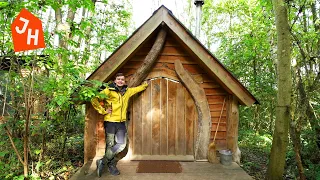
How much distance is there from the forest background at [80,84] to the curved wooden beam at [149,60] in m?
0.97

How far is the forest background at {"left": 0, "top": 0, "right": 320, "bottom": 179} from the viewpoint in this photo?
3193 millimetres

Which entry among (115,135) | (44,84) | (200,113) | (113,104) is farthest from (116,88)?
(200,113)

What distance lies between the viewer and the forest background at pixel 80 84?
126 inches

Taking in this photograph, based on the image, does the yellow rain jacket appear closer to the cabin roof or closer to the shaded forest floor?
the cabin roof

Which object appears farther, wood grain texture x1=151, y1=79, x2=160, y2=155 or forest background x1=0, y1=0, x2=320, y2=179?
wood grain texture x1=151, y1=79, x2=160, y2=155

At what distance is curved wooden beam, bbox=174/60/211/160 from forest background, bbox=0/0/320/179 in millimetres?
1692

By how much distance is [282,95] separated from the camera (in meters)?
3.86

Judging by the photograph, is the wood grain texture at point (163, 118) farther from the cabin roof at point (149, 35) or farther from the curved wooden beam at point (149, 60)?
the cabin roof at point (149, 35)

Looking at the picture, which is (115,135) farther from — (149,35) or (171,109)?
(149,35)

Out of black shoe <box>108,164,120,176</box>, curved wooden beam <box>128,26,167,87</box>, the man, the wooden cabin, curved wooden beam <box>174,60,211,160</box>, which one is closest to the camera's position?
black shoe <box>108,164,120,176</box>

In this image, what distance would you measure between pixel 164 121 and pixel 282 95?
7.76ft

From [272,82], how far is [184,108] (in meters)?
4.64

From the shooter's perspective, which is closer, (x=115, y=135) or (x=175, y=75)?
(x=115, y=135)

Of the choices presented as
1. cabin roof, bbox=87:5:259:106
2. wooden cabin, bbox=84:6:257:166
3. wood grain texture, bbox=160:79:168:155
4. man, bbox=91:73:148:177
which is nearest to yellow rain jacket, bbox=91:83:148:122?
man, bbox=91:73:148:177
